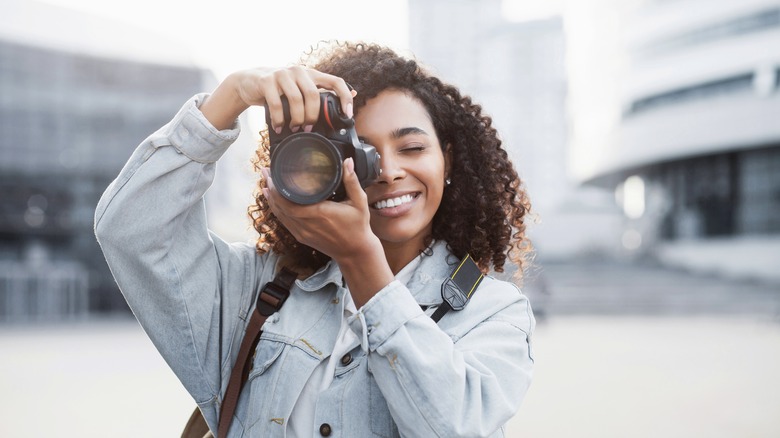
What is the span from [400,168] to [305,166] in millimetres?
345

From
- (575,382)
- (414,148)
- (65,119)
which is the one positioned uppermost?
(65,119)

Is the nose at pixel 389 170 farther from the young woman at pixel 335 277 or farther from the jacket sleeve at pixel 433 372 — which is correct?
the jacket sleeve at pixel 433 372

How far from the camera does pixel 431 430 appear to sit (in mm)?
1471

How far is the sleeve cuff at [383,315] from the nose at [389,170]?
1.17ft

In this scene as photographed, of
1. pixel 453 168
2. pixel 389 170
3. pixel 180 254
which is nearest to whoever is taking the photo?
Result: pixel 180 254

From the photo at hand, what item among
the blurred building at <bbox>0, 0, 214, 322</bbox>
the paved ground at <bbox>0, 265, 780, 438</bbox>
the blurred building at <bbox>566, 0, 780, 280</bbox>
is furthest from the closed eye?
the blurred building at <bbox>566, 0, 780, 280</bbox>

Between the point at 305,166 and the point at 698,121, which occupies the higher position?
the point at 698,121

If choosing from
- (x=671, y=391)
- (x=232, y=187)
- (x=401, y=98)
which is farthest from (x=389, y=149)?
(x=232, y=187)

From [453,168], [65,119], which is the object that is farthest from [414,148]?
[65,119]

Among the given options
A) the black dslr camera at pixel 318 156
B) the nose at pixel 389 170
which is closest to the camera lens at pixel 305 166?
the black dslr camera at pixel 318 156

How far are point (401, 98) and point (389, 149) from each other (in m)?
0.16

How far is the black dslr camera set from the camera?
1.58m

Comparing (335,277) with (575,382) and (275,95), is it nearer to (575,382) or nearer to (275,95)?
(275,95)

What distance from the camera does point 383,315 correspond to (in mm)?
1535
